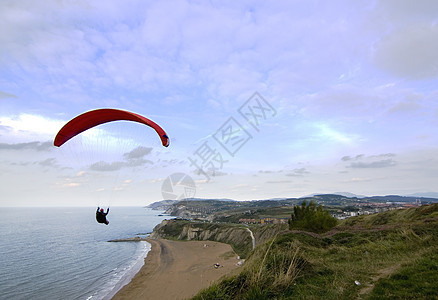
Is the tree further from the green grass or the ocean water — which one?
the ocean water

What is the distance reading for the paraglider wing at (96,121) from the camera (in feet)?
37.4

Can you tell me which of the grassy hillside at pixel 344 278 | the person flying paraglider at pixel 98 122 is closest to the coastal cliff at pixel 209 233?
the grassy hillside at pixel 344 278

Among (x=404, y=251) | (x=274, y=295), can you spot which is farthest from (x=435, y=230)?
(x=274, y=295)

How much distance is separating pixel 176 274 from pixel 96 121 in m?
23.9

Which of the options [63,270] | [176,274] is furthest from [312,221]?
[63,270]

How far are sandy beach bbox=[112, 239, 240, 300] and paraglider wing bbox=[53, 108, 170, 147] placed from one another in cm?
1346

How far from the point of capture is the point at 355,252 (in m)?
10.1

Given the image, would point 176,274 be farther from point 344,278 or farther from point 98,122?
point 344,278

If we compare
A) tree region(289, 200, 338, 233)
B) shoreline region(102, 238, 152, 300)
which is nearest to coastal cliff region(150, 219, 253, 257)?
shoreline region(102, 238, 152, 300)

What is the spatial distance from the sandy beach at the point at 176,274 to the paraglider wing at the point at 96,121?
13464mm

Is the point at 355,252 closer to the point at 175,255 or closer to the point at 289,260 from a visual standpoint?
the point at 289,260

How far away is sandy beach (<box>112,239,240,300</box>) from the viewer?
74.0 ft

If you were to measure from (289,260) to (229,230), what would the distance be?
51.4 metres

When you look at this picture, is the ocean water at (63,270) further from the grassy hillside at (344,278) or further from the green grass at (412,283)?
the green grass at (412,283)
